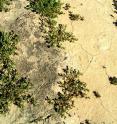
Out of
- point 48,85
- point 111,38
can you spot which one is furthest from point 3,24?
point 111,38

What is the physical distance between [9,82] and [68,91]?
1.83 m

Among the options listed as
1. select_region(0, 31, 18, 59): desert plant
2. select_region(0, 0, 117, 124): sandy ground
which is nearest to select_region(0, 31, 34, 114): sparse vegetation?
select_region(0, 31, 18, 59): desert plant

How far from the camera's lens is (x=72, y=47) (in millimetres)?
11039

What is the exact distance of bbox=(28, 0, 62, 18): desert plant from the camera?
459 inches

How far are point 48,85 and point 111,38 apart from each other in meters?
3.02

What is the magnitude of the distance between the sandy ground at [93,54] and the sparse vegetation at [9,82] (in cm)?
34

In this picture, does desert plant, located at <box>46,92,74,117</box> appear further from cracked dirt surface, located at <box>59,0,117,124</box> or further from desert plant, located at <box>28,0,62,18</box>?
desert plant, located at <box>28,0,62,18</box>

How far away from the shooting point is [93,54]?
11.0m

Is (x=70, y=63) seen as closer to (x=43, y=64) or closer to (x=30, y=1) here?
(x=43, y=64)

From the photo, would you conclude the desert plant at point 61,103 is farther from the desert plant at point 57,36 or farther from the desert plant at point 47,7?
the desert plant at point 47,7

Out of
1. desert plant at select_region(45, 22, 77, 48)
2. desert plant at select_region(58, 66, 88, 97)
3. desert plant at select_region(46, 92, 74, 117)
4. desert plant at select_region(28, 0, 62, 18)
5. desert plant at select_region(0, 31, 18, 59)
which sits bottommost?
desert plant at select_region(46, 92, 74, 117)

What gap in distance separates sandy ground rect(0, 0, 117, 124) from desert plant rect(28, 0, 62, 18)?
0.30m

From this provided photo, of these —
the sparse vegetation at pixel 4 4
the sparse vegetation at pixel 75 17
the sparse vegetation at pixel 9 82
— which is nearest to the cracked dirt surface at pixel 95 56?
the sparse vegetation at pixel 75 17

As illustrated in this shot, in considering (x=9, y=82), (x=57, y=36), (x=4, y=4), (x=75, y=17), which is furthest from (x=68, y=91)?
(x=4, y=4)
